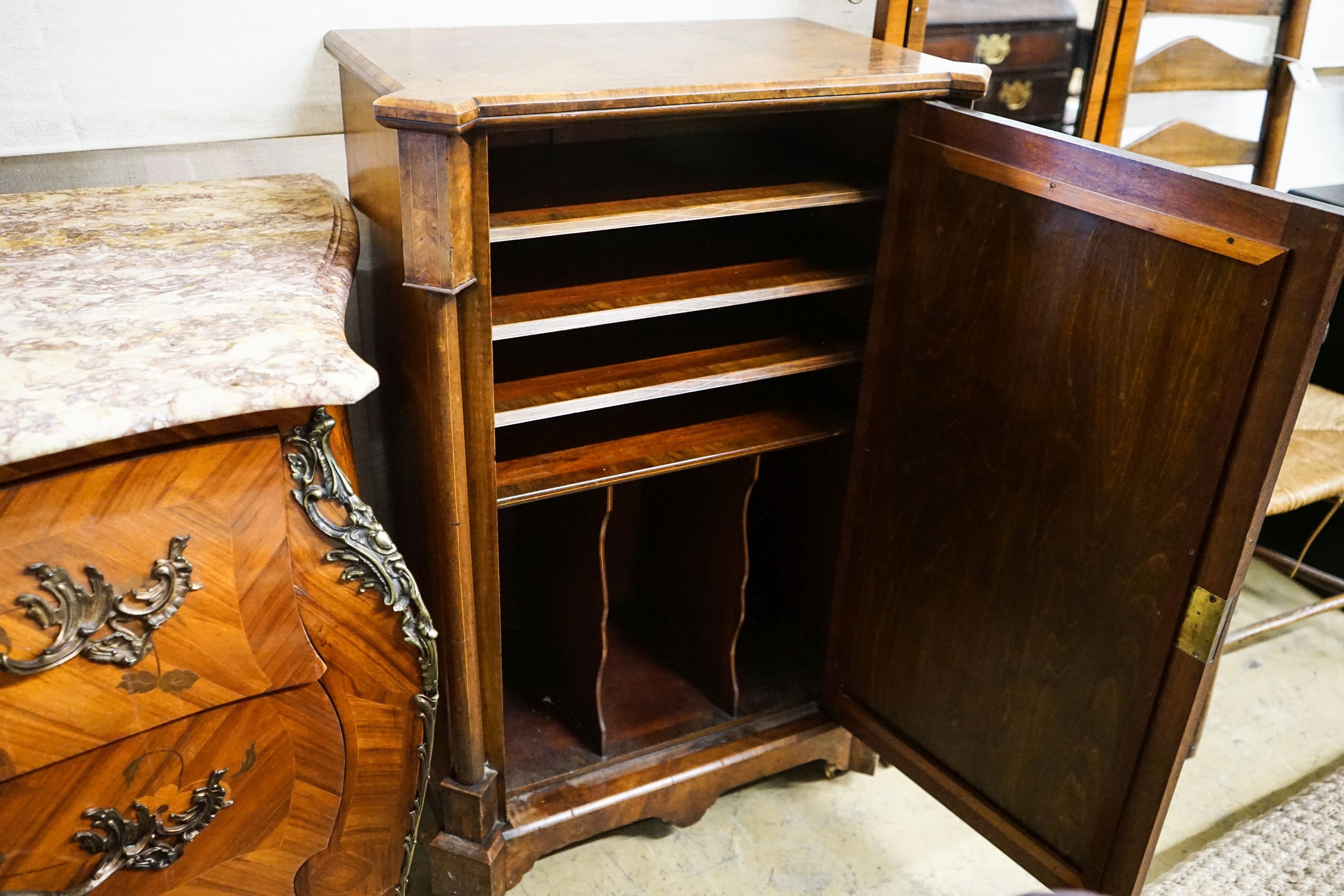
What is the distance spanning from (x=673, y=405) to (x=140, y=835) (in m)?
0.76

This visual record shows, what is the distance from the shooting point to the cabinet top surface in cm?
92

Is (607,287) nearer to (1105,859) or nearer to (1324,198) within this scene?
(1105,859)

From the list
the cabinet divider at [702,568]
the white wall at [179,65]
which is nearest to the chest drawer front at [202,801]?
the cabinet divider at [702,568]

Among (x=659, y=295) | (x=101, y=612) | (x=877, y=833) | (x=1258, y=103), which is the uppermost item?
(x=1258, y=103)

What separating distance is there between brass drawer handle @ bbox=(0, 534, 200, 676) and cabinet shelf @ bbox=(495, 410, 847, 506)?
1.29 feet

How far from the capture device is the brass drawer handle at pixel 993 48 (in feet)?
5.23

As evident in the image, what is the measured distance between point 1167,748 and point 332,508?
82 centimetres

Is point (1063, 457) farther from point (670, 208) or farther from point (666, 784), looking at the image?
point (666, 784)

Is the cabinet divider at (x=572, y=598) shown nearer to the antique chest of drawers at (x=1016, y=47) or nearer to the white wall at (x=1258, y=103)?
the antique chest of drawers at (x=1016, y=47)

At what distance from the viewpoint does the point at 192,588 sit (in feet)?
2.60

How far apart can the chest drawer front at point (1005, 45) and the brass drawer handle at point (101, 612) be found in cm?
125

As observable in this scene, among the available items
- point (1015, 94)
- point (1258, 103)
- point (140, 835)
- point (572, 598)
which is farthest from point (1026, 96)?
point (140, 835)

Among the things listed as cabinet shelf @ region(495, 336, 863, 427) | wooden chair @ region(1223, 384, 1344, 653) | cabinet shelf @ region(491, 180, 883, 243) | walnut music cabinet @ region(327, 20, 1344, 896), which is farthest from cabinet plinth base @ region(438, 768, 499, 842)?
wooden chair @ region(1223, 384, 1344, 653)

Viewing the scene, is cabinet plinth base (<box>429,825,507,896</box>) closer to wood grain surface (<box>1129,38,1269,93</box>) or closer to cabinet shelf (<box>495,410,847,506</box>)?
cabinet shelf (<box>495,410,847,506</box>)
